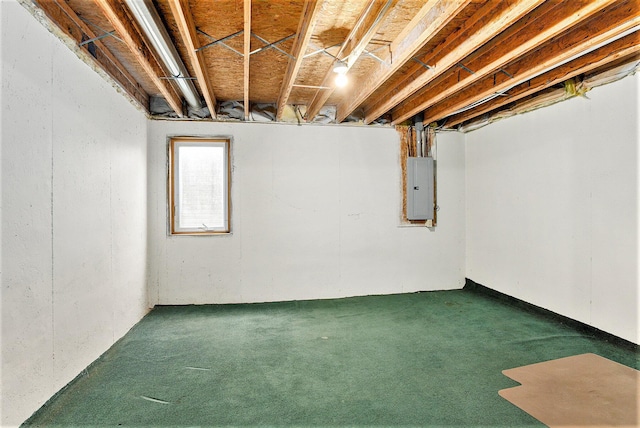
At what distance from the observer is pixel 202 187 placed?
367 centimetres

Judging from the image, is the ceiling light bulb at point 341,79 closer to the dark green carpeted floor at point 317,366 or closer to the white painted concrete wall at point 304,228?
the white painted concrete wall at point 304,228

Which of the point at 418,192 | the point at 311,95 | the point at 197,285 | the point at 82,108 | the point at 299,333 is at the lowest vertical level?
the point at 299,333

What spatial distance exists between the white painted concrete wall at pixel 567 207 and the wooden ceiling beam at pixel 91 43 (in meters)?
3.97

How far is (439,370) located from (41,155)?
9.19 ft

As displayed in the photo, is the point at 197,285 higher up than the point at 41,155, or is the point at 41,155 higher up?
the point at 41,155

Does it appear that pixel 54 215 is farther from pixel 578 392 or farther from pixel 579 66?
pixel 579 66

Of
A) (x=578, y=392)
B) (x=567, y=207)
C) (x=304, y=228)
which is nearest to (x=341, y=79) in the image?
(x=304, y=228)

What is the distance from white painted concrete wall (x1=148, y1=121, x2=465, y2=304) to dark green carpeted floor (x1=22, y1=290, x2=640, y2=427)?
398 mm

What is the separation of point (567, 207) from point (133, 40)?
3.81m

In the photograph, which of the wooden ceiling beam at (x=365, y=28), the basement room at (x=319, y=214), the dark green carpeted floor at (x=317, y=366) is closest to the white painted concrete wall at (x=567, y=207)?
the basement room at (x=319, y=214)

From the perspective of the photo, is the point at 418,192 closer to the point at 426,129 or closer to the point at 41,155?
the point at 426,129

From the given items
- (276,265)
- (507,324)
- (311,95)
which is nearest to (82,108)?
(311,95)

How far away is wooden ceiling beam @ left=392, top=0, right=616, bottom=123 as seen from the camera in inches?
66.9

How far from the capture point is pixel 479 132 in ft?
13.1
